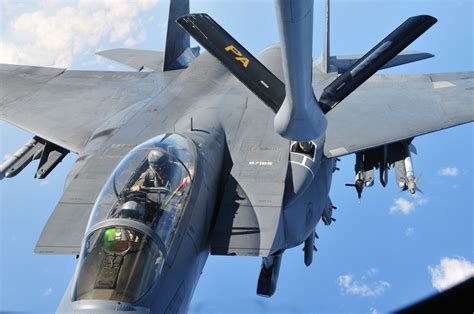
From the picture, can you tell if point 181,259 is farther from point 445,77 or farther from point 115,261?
point 445,77

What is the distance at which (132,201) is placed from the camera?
606 cm

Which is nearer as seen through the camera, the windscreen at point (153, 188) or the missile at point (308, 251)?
the windscreen at point (153, 188)

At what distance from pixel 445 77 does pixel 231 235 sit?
25.2 feet

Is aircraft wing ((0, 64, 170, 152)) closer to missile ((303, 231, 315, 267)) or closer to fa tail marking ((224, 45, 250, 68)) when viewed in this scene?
fa tail marking ((224, 45, 250, 68))

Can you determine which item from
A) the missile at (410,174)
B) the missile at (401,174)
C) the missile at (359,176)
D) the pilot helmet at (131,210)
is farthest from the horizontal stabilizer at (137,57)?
the pilot helmet at (131,210)

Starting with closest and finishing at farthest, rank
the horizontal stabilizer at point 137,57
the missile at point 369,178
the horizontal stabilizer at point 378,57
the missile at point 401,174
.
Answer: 1. the horizontal stabilizer at point 378,57
2. the missile at point 401,174
3. the missile at point 369,178
4. the horizontal stabilizer at point 137,57

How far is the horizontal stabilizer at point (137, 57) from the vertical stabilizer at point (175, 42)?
2.12 feet

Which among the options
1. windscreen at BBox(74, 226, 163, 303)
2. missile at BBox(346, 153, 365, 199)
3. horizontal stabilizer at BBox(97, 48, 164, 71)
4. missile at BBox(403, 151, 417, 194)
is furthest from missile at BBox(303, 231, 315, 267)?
horizontal stabilizer at BBox(97, 48, 164, 71)

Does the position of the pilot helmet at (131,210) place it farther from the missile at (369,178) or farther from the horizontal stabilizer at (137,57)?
the horizontal stabilizer at (137,57)

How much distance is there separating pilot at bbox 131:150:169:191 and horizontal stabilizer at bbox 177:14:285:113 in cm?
155

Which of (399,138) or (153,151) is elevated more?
(153,151)

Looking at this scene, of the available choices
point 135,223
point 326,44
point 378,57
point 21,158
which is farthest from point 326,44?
point 135,223

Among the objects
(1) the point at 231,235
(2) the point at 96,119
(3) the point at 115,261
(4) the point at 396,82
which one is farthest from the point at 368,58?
(2) the point at 96,119

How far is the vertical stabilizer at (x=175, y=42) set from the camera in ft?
43.9
